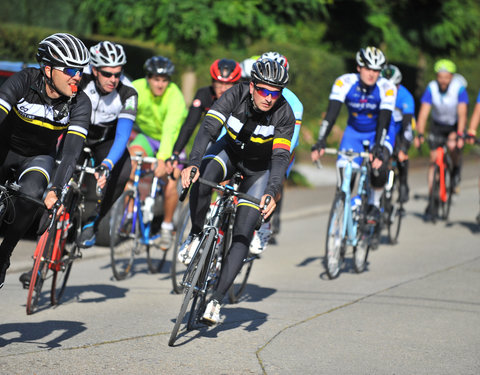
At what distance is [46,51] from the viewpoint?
5.66 meters

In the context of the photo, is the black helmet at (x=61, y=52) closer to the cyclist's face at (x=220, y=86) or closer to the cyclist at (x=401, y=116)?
the cyclist's face at (x=220, y=86)

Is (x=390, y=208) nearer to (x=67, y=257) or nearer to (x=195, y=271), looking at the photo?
(x=67, y=257)

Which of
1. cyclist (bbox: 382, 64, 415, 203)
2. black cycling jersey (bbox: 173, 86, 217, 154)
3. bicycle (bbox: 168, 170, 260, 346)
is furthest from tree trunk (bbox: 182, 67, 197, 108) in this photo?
bicycle (bbox: 168, 170, 260, 346)

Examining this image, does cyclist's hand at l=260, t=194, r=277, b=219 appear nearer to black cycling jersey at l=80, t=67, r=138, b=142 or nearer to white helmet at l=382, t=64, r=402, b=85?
black cycling jersey at l=80, t=67, r=138, b=142

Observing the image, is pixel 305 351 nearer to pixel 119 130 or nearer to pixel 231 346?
pixel 231 346

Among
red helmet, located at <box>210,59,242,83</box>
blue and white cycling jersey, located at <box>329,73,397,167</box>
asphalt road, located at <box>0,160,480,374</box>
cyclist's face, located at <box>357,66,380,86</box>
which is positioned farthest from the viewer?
blue and white cycling jersey, located at <box>329,73,397,167</box>

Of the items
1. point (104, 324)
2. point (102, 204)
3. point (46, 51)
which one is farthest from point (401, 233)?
point (46, 51)

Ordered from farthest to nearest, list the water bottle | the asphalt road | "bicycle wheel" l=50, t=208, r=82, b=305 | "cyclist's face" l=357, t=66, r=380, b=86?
"cyclist's face" l=357, t=66, r=380, b=86
the water bottle
"bicycle wheel" l=50, t=208, r=82, b=305
the asphalt road

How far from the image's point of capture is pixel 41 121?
19.1 ft

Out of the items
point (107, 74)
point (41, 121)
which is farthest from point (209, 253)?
point (107, 74)

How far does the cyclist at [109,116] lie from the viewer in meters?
7.16

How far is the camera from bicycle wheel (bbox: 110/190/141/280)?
8.23m

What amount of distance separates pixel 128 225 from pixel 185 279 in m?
2.74

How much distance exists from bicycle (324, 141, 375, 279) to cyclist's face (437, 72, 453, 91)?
3.71 meters
